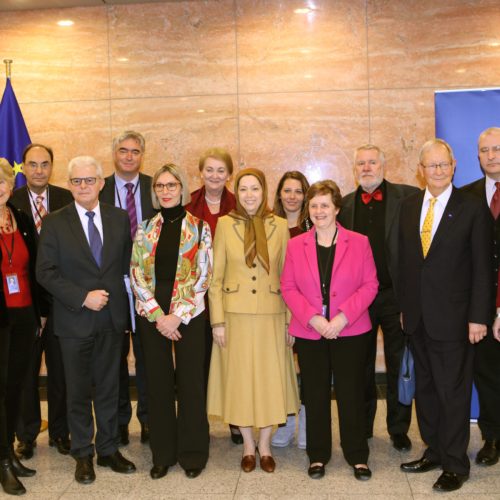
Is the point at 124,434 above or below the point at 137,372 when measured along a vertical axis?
below

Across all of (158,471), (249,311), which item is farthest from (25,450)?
(249,311)

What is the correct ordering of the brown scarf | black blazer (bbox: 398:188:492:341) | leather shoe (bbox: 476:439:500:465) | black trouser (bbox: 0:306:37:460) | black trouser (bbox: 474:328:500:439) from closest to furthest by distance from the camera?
black blazer (bbox: 398:188:492:341) → black trouser (bbox: 0:306:37:460) → the brown scarf → leather shoe (bbox: 476:439:500:465) → black trouser (bbox: 474:328:500:439)

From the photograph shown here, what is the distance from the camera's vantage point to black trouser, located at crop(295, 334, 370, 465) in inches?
140

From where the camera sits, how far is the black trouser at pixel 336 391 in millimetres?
3559

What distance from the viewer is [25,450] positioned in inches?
161

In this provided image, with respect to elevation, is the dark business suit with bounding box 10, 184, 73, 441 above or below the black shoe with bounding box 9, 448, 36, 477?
above

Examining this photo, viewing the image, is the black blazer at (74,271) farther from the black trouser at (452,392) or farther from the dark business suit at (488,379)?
the dark business suit at (488,379)

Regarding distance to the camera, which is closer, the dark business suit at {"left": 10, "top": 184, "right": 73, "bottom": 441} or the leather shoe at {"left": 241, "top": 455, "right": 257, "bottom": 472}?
the leather shoe at {"left": 241, "top": 455, "right": 257, "bottom": 472}

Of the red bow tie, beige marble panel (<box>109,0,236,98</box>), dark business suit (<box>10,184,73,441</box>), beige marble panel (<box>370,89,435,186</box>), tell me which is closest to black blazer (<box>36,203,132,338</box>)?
dark business suit (<box>10,184,73,441</box>)

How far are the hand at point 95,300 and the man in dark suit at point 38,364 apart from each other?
2.26 ft

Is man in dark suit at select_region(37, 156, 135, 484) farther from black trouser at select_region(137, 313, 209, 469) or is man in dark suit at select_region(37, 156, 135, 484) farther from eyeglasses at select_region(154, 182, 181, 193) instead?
eyeglasses at select_region(154, 182, 181, 193)

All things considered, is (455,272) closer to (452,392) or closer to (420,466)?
(452,392)

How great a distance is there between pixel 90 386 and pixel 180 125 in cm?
305

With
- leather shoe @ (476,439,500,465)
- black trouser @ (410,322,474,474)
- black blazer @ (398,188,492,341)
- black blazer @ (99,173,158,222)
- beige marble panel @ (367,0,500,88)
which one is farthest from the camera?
beige marble panel @ (367,0,500,88)
